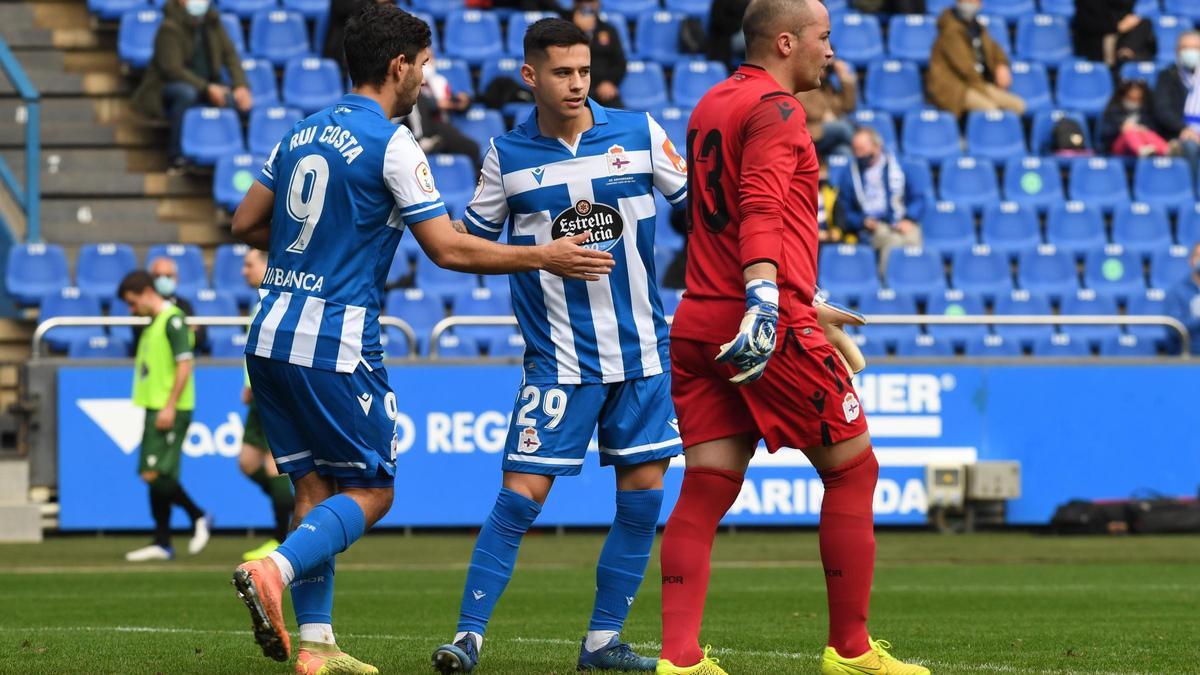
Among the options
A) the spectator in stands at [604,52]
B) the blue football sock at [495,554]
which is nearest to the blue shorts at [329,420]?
the blue football sock at [495,554]

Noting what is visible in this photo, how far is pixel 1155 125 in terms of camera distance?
771 inches

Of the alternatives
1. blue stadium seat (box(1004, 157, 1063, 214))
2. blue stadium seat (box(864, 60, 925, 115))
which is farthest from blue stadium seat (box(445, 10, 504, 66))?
blue stadium seat (box(1004, 157, 1063, 214))

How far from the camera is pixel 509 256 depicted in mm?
5867

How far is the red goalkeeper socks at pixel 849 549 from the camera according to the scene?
5.67 meters

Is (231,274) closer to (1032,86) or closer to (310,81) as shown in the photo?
(310,81)

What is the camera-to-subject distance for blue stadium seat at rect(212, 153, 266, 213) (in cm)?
1684

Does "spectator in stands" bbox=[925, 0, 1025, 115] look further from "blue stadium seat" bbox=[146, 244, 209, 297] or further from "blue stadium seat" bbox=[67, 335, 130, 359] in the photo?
"blue stadium seat" bbox=[67, 335, 130, 359]

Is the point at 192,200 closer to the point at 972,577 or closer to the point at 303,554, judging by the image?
the point at 972,577

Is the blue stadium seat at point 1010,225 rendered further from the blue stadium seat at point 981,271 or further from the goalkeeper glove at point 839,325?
the goalkeeper glove at point 839,325

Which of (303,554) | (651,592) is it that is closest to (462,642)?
(303,554)

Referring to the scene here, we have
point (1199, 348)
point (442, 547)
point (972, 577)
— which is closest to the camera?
point (972, 577)

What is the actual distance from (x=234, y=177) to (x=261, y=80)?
1744 mm

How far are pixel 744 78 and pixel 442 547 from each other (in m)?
8.56

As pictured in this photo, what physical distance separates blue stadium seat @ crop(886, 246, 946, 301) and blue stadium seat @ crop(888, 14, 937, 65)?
403 cm
